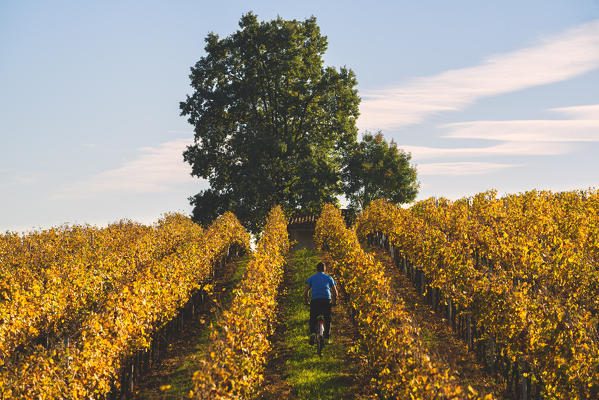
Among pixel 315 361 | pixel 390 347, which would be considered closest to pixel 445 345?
pixel 315 361

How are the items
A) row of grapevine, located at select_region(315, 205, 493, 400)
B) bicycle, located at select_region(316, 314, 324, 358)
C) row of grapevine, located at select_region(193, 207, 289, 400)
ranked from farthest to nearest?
bicycle, located at select_region(316, 314, 324, 358), row of grapevine, located at select_region(193, 207, 289, 400), row of grapevine, located at select_region(315, 205, 493, 400)

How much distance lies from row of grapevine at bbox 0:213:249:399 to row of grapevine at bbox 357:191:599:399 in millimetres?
8226

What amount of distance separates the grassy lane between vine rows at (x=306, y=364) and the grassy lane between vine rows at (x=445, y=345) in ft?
6.69

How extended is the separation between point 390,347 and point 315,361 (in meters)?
3.97

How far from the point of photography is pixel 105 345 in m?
11.8

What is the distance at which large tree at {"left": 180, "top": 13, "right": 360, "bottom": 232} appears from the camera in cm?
3859

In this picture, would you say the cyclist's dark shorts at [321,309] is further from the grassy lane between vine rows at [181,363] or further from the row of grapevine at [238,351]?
the grassy lane between vine rows at [181,363]

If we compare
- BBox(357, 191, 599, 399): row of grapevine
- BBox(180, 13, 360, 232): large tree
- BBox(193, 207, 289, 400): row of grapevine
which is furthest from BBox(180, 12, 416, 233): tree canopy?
BBox(193, 207, 289, 400): row of grapevine

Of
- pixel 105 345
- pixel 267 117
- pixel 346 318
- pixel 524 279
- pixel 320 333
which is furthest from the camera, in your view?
pixel 267 117

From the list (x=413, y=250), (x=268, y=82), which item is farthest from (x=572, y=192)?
(x=268, y=82)

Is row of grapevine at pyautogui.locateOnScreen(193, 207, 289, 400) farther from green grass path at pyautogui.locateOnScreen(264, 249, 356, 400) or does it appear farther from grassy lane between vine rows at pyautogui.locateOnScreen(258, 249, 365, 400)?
green grass path at pyautogui.locateOnScreen(264, 249, 356, 400)

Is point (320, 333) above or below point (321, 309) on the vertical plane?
below

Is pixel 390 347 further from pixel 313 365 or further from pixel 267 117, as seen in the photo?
pixel 267 117

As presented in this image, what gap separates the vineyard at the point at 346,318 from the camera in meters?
9.93
